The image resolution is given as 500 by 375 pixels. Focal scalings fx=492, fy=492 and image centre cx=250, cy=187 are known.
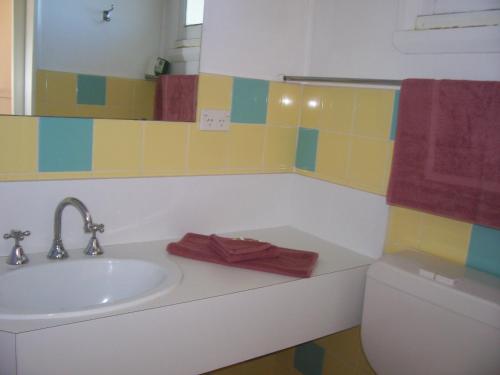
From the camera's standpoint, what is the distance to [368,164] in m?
1.76

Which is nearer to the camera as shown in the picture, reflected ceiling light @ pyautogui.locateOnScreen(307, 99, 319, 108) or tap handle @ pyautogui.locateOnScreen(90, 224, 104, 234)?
tap handle @ pyautogui.locateOnScreen(90, 224, 104, 234)

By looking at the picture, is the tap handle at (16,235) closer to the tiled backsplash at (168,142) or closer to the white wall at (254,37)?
the tiled backsplash at (168,142)

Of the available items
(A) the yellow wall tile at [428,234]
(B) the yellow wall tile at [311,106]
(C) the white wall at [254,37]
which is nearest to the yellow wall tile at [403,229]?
(A) the yellow wall tile at [428,234]

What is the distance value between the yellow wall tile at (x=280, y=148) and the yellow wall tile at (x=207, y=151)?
20 cm

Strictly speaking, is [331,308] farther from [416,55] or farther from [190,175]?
[416,55]

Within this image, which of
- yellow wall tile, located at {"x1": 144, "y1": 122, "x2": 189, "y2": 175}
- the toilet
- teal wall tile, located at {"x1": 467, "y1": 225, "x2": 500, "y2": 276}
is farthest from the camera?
yellow wall tile, located at {"x1": 144, "y1": 122, "x2": 189, "y2": 175}

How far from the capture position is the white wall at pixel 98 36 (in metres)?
1.51

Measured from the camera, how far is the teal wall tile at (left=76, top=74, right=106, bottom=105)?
1553mm

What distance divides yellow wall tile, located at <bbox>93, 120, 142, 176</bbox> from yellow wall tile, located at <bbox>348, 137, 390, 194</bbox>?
77cm

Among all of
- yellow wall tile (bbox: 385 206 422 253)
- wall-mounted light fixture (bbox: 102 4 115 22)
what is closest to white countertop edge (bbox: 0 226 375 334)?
yellow wall tile (bbox: 385 206 422 253)

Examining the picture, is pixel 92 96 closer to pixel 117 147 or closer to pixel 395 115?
pixel 117 147

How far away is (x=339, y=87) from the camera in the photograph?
6.09 feet

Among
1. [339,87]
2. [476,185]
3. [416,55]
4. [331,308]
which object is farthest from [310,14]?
[331,308]

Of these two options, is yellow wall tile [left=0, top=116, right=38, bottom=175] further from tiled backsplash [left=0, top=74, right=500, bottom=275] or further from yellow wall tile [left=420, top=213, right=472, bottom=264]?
yellow wall tile [left=420, top=213, right=472, bottom=264]
